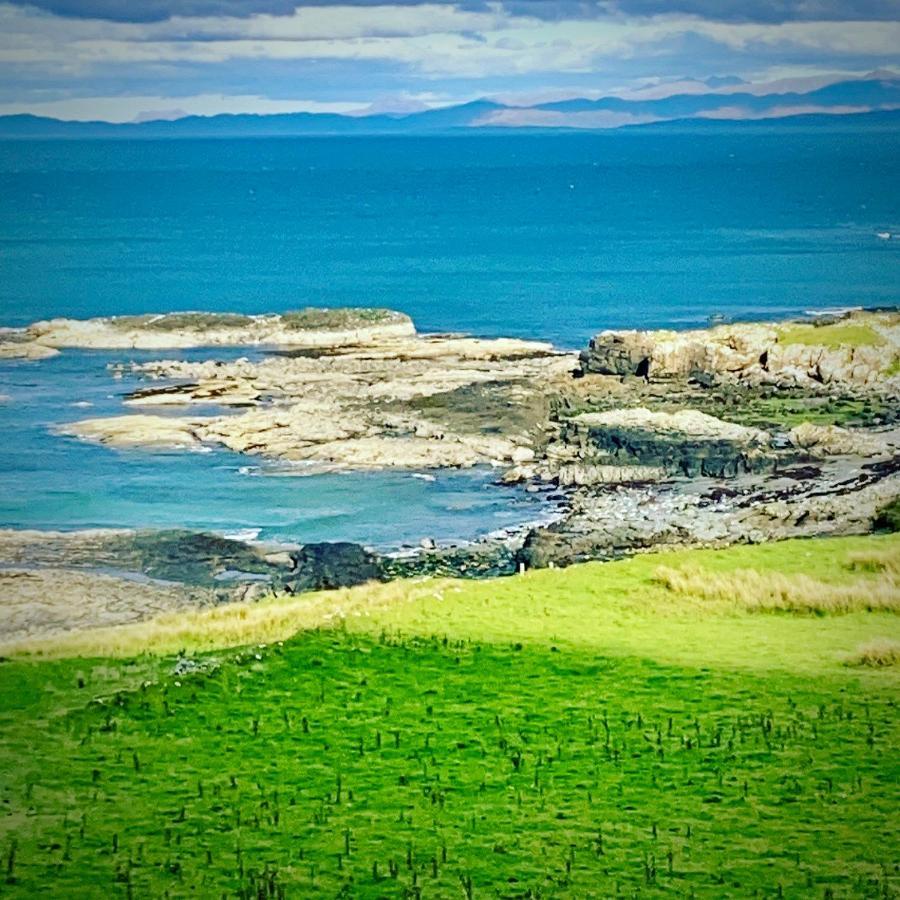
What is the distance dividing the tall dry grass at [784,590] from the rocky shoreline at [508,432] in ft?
17.7

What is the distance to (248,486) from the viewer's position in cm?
2403

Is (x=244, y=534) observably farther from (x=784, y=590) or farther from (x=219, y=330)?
(x=219, y=330)

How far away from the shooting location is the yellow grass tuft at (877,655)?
11.4 metres

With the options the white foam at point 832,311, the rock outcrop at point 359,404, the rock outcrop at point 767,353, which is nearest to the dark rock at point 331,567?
the rock outcrop at point 359,404

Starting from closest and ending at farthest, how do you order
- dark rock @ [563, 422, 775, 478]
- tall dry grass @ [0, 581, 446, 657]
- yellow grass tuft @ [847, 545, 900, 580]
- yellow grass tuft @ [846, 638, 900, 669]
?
yellow grass tuft @ [846, 638, 900, 669]
tall dry grass @ [0, 581, 446, 657]
yellow grass tuft @ [847, 545, 900, 580]
dark rock @ [563, 422, 775, 478]

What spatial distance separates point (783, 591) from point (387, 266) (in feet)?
130

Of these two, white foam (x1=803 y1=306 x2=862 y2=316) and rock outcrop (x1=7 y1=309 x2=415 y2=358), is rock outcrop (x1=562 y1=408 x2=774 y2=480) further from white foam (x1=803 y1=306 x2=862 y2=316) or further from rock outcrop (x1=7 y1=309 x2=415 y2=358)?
rock outcrop (x1=7 y1=309 x2=415 y2=358)

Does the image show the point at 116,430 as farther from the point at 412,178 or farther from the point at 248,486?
the point at 412,178

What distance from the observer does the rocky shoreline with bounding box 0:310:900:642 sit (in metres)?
19.5

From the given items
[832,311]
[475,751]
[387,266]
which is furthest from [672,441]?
[387,266]

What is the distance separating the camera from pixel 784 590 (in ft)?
43.2

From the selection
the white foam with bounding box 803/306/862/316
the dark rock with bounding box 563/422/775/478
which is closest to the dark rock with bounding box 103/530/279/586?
the dark rock with bounding box 563/422/775/478

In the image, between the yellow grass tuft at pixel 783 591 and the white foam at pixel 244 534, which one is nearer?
the yellow grass tuft at pixel 783 591

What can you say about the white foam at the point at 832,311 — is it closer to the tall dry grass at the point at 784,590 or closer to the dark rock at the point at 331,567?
the dark rock at the point at 331,567
